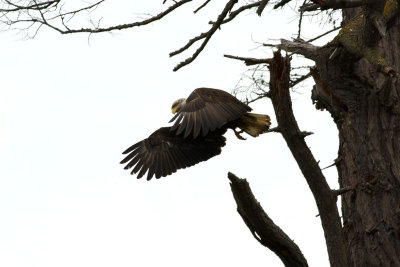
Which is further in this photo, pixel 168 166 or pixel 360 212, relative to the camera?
pixel 168 166

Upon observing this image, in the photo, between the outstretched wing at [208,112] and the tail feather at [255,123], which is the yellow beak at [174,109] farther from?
the tail feather at [255,123]

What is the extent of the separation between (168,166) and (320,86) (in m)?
2.34

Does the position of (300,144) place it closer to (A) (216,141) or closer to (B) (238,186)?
(B) (238,186)

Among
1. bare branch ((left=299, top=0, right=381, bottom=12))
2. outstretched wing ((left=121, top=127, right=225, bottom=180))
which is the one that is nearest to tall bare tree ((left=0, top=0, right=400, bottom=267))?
bare branch ((left=299, top=0, right=381, bottom=12))

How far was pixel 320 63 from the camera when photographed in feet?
16.7

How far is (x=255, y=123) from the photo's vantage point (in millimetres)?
6621

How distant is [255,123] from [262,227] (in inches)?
94.3

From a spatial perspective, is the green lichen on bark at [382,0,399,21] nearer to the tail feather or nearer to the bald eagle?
the bald eagle

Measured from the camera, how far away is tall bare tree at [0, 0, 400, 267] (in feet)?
14.0

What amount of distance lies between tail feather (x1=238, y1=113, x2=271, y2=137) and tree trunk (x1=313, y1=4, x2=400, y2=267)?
119 cm

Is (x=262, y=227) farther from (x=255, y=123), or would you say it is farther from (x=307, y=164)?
(x=255, y=123)

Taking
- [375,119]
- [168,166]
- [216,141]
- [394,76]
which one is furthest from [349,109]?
[168,166]

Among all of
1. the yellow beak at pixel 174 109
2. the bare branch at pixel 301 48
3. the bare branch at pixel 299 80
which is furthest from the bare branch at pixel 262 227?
the yellow beak at pixel 174 109

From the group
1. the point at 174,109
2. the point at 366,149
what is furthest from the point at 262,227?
the point at 174,109
